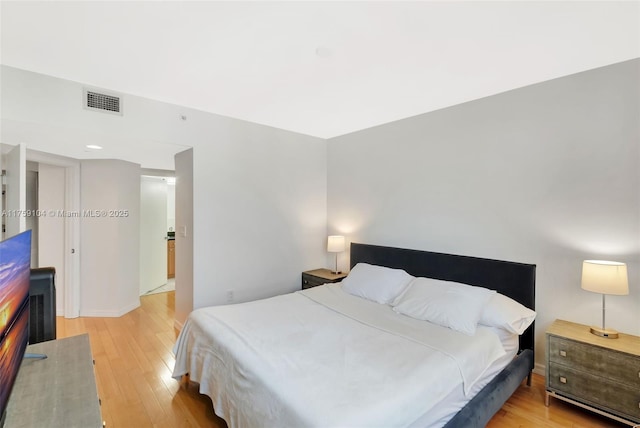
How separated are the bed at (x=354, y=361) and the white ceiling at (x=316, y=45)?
1.62 m

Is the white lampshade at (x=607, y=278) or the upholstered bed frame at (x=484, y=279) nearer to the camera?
the upholstered bed frame at (x=484, y=279)

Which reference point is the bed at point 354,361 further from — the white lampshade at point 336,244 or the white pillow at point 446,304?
the white lampshade at point 336,244

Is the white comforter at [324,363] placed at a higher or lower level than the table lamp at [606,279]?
lower

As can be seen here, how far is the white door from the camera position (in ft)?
7.92

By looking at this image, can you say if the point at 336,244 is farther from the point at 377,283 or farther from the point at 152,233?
the point at 152,233

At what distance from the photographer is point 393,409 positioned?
131cm

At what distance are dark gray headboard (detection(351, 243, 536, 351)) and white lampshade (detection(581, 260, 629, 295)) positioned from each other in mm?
402

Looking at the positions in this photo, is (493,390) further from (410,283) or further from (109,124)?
(109,124)

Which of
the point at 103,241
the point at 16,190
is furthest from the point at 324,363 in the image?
the point at 103,241

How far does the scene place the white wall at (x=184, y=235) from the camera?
316cm

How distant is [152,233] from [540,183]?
18.1 ft

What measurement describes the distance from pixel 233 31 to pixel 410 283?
99.3 inches

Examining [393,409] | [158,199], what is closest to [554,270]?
[393,409]

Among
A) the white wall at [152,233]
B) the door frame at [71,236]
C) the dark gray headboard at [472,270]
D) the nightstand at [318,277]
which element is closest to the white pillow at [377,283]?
the dark gray headboard at [472,270]
